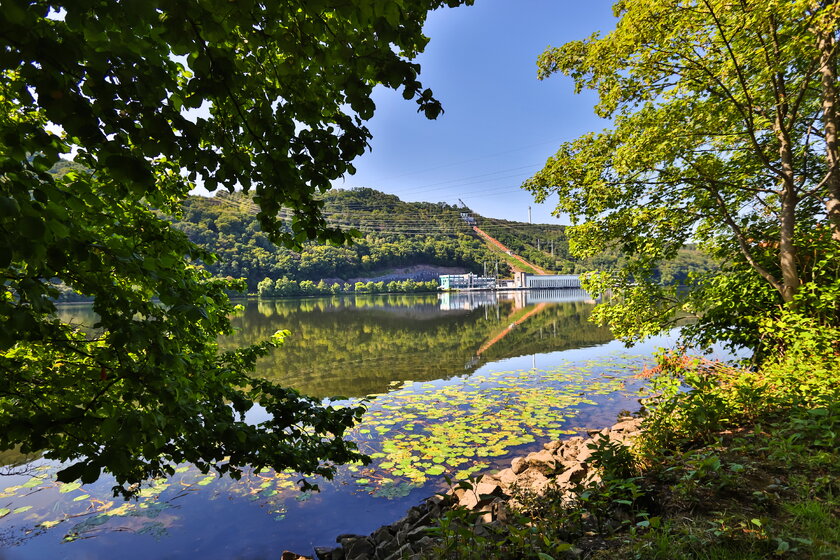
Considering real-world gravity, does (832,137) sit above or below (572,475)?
above

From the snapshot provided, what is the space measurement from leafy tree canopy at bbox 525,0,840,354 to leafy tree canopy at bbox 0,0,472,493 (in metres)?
6.66

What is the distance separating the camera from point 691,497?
3.29 m

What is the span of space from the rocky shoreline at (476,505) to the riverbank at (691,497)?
0.09 ft

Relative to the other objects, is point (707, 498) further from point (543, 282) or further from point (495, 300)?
point (543, 282)

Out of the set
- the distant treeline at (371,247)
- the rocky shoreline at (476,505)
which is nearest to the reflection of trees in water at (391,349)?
the rocky shoreline at (476,505)

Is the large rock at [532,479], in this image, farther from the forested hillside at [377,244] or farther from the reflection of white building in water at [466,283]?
the reflection of white building in water at [466,283]

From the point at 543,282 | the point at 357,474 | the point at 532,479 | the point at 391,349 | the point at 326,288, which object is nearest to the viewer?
the point at 532,479

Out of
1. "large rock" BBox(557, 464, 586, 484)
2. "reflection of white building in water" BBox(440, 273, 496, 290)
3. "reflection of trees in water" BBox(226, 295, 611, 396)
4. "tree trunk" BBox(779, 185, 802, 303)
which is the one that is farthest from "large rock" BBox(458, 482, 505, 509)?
"reflection of white building in water" BBox(440, 273, 496, 290)

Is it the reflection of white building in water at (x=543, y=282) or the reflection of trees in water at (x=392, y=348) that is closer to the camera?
the reflection of trees in water at (x=392, y=348)

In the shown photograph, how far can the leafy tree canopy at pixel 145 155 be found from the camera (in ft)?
4.25

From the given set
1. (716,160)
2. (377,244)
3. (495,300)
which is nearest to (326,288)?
(377,244)

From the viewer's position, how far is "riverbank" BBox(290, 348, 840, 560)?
2.69 metres

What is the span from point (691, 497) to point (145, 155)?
4.63m

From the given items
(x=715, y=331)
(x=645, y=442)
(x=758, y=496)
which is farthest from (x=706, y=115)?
(x=758, y=496)
